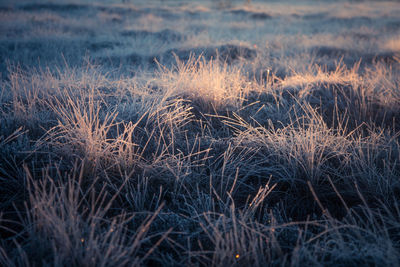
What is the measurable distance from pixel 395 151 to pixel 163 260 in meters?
1.91

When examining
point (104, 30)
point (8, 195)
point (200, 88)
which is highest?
point (104, 30)

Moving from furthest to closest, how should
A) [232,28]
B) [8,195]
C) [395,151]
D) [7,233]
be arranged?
[232,28] < [395,151] < [8,195] < [7,233]

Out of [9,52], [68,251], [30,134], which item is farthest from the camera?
[9,52]

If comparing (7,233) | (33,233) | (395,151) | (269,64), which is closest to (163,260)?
(33,233)

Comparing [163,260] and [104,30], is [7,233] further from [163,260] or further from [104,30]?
[104,30]

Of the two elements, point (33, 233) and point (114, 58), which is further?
point (114, 58)

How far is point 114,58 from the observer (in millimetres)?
Answer: 6516

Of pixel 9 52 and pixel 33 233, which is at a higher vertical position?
pixel 9 52

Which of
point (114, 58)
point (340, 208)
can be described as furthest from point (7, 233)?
point (114, 58)

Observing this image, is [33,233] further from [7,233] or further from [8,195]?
[8,195]

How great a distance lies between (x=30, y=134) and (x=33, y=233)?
1.34 m

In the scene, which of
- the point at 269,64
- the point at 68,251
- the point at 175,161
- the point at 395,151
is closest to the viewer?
the point at 68,251

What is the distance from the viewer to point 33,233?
1.13 metres

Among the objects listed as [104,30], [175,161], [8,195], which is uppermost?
[104,30]
